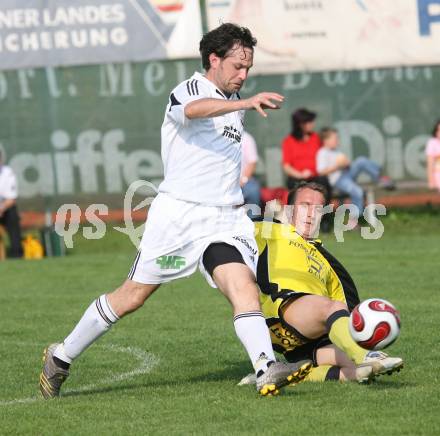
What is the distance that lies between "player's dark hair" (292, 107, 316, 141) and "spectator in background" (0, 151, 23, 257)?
4.07 m

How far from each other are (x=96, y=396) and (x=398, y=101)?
492 inches

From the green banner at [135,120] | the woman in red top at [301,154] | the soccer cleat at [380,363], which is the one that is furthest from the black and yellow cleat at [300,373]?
the green banner at [135,120]

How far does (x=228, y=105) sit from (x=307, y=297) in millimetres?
1364

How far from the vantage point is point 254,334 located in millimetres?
6594

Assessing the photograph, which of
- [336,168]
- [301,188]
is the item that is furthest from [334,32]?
[301,188]

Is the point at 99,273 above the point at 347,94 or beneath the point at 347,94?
beneath

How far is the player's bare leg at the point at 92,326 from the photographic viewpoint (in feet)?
22.9

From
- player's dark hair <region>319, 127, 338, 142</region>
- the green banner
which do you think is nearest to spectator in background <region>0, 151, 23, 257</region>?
the green banner

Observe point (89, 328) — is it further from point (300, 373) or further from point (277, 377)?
point (300, 373)

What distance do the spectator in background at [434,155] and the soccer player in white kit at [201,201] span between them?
11161mm

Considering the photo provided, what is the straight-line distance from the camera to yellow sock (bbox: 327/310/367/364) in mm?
6723

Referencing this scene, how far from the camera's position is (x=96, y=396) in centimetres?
705

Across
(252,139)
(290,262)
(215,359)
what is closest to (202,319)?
(215,359)

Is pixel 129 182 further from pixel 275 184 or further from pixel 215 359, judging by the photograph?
pixel 215 359
